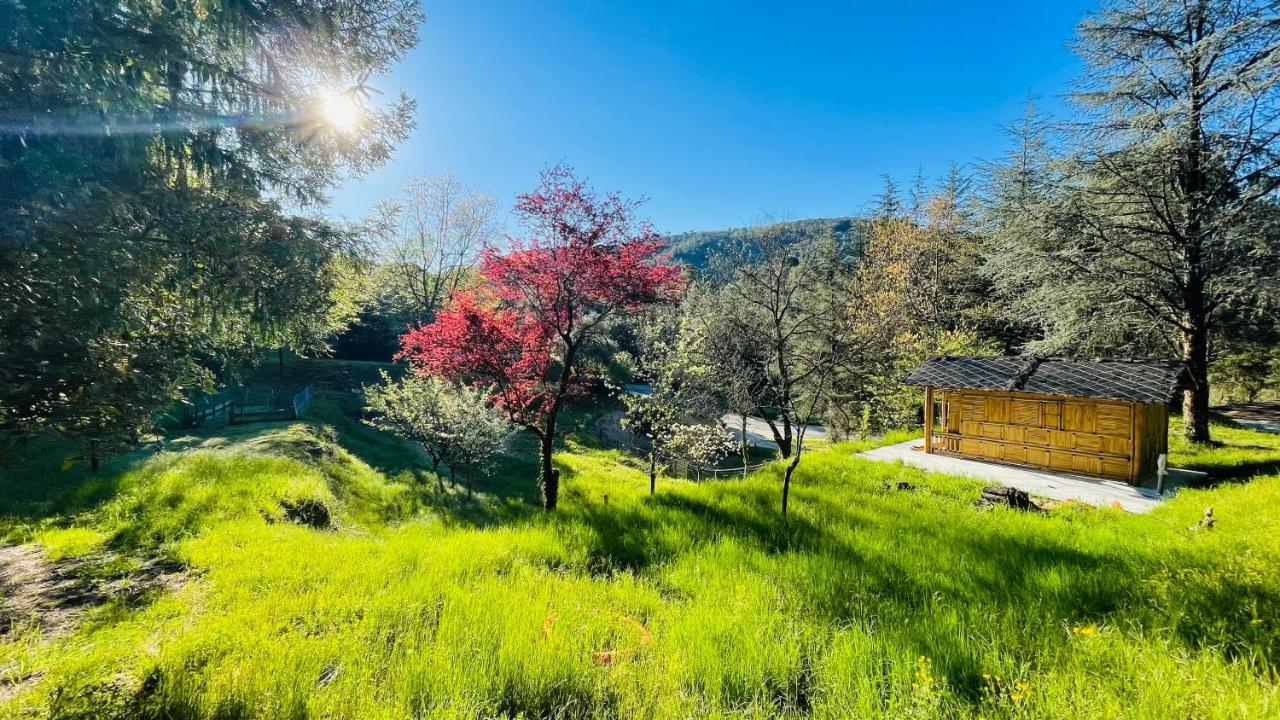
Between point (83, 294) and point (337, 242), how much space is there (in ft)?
6.87

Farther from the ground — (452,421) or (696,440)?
(452,421)

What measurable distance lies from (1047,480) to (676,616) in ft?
38.2

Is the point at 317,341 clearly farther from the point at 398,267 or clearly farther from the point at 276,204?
the point at 398,267

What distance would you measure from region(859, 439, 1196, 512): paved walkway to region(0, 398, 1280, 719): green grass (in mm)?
1825

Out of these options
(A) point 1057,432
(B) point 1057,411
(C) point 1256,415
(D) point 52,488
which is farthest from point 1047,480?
(C) point 1256,415

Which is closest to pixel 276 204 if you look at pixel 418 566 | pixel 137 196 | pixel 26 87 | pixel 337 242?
pixel 337 242

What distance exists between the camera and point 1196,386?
1300 centimetres

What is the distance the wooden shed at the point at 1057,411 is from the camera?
410 inches

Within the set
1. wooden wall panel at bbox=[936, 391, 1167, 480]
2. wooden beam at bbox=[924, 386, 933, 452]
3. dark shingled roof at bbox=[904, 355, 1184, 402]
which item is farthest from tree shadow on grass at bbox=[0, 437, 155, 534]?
wooden wall panel at bbox=[936, 391, 1167, 480]

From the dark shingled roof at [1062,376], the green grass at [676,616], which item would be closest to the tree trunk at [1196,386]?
the dark shingled roof at [1062,376]

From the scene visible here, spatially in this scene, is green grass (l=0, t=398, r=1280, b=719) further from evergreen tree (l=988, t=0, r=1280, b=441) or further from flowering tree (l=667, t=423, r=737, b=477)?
evergreen tree (l=988, t=0, r=1280, b=441)

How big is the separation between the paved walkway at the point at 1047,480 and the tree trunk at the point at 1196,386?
462 cm

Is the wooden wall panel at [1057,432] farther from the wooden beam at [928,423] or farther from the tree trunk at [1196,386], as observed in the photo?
the tree trunk at [1196,386]

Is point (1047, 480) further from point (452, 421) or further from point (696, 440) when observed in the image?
point (452, 421)
